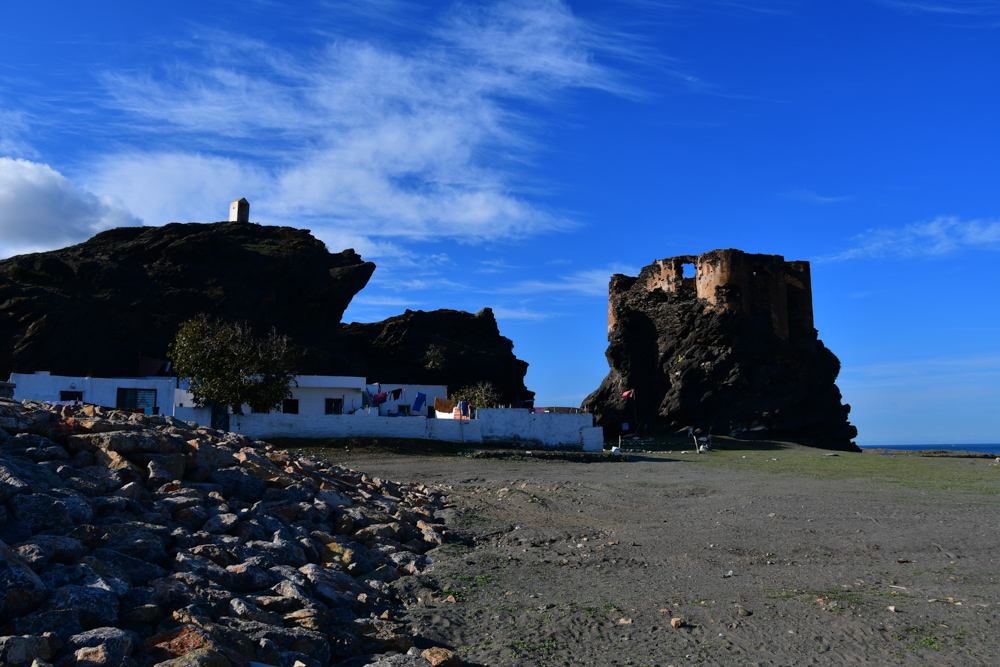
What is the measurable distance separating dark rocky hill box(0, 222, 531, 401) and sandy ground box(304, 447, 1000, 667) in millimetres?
47121

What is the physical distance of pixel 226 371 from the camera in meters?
26.8

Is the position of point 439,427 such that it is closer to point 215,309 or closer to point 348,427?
point 348,427

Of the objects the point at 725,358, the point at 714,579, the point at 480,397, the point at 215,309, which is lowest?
the point at 714,579

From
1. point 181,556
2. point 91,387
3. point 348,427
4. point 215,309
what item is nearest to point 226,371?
point 348,427

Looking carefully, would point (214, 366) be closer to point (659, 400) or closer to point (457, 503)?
point (457, 503)

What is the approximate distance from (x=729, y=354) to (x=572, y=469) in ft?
106

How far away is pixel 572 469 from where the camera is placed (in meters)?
21.0

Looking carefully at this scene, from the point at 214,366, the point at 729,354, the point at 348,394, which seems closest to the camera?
the point at 214,366

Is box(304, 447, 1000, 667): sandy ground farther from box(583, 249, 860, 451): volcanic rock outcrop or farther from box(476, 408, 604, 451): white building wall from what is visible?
box(583, 249, 860, 451): volcanic rock outcrop

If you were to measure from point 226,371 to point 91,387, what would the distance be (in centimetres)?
1265

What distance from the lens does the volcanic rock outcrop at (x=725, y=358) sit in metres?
49.2

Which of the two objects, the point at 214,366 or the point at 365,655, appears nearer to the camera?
the point at 365,655

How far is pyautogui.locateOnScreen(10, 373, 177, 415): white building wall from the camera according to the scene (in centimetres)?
3200

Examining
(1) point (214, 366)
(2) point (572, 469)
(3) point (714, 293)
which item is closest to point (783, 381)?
(3) point (714, 293)
